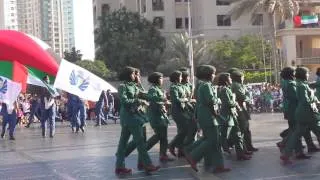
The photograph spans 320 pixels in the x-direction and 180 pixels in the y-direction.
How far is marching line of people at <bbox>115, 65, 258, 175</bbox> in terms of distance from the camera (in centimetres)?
945

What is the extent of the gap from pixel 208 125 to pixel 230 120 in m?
1.16

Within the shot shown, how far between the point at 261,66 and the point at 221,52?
3.76 metres

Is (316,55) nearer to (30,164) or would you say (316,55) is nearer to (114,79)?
(114,79)

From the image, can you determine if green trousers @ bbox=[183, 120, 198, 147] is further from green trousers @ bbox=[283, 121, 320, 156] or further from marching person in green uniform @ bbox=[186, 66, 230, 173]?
green trousers @ bbox=[283, 121, 320, 156]

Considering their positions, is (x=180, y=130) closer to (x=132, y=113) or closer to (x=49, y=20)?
(x=132, y=113)

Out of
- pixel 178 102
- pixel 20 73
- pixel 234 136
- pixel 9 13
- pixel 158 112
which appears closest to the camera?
pixel 158 112

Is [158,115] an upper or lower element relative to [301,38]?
lower

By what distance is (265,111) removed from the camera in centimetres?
3120

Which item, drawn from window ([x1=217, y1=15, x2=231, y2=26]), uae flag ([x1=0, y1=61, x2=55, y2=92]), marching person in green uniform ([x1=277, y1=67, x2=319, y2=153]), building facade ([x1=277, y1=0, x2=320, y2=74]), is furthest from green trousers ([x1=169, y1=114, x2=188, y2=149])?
window ([x1=217, y1=15, x2=231, y2=26])

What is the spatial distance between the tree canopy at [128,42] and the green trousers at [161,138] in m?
44.9

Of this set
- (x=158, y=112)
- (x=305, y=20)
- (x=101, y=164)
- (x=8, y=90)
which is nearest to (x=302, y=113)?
(x=158, y=112)

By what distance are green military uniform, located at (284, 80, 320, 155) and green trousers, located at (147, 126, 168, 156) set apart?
210 centimetres

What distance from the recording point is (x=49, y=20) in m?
65.1

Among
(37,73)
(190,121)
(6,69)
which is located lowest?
(190,121)
